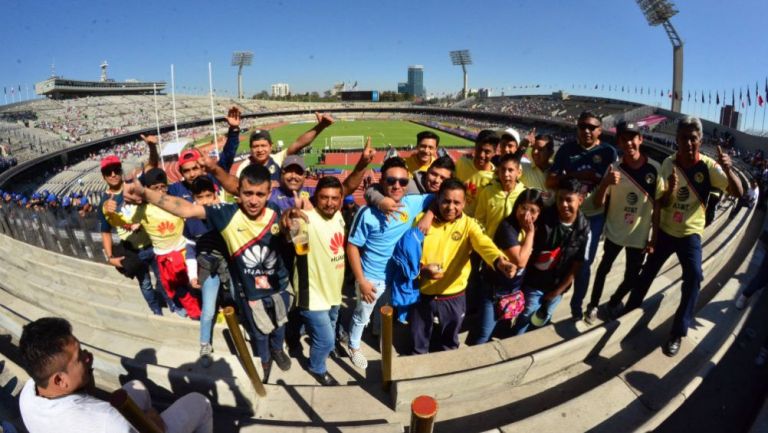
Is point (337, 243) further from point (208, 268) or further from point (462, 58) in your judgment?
point (462, 58)

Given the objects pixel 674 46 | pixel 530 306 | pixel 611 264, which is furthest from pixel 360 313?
pixel 674 46

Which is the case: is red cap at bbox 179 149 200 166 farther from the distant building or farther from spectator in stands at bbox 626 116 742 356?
the distant building

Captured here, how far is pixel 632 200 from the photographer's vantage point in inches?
151

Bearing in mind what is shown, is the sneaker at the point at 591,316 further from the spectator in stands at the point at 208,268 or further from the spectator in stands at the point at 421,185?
the spectator in stands at the point at 208,268

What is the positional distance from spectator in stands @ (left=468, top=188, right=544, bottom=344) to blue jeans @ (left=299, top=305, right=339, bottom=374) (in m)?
1.60

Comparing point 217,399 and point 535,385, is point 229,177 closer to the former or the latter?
point 217,399

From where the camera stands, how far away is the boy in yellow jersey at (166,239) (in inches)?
163

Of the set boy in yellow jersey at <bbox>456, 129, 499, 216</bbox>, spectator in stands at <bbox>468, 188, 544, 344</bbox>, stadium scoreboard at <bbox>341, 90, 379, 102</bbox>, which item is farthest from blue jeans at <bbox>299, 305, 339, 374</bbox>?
stadium scoreboard at <bbox>341, 90, 379, 102</bbox>

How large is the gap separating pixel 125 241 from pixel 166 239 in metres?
0.73

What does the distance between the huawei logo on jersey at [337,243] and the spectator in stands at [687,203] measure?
3353mm

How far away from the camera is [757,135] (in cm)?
2488

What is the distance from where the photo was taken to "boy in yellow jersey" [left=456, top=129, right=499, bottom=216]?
14.2ft

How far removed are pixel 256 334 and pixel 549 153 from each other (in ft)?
13.9

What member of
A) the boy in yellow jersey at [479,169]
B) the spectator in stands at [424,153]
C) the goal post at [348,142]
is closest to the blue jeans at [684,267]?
the boy in yellow jersey at [479,169]
